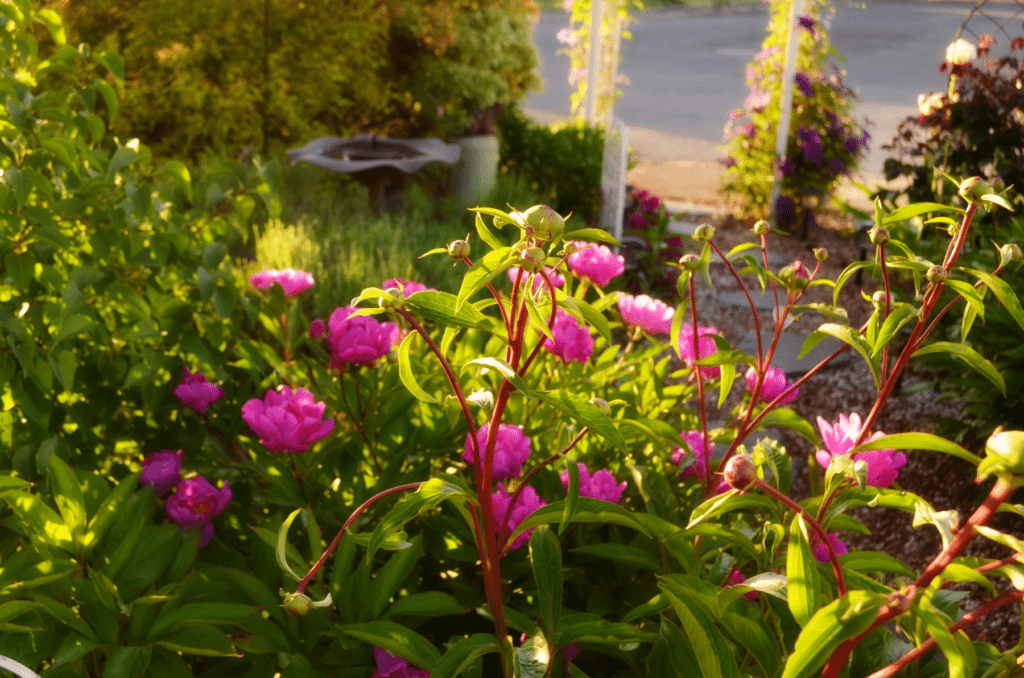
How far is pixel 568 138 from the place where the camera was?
5.70 metres

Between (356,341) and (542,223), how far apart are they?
69cm

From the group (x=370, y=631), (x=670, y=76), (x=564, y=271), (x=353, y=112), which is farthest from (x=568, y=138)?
(x=670, y=76)

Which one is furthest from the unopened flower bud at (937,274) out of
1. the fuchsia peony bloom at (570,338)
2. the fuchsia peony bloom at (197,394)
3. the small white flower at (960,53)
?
the small white flower at (960,53)

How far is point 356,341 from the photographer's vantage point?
1.22 m

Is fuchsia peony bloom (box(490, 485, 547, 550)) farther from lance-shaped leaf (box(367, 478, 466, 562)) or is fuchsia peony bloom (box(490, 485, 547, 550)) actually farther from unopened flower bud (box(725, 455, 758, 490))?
unopened flower bud (box(725, 455, 758, 490))

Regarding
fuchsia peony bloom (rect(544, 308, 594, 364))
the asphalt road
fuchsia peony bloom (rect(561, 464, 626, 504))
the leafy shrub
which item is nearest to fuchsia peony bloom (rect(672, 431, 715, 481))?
fuchsia peony bloom (rect(561, 464, 626, 504))

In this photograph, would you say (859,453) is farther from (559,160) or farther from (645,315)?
(559,160)

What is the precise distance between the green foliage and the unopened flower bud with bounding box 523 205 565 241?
4.69m

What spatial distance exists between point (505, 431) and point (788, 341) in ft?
10.4

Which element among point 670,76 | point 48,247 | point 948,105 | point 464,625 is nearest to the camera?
point 464,625

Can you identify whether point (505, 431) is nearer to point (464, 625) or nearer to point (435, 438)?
point (435, 438)

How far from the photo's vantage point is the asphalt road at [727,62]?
1166cm

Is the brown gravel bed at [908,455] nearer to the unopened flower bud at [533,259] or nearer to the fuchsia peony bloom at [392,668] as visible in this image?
the fuchsia peony bloom at [392,668]

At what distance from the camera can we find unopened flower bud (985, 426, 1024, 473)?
18.4 inches
